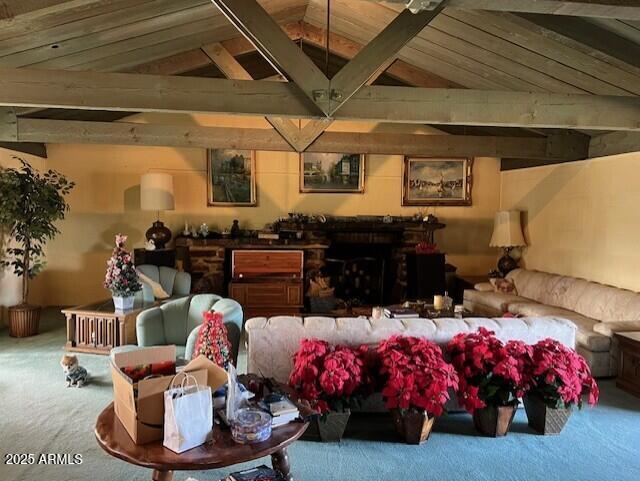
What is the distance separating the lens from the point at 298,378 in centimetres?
277

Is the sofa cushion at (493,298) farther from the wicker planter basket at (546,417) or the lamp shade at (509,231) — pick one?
the wicker planter basket at (546,417)

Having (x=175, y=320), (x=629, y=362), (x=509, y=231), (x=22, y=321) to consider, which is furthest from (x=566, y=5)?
(x=22, y=321)

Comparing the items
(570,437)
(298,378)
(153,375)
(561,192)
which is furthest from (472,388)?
(561,192)

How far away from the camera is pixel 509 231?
261 inches

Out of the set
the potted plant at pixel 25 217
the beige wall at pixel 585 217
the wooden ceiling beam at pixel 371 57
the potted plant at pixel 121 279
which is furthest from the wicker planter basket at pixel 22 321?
the beige wall at pixel 585 217

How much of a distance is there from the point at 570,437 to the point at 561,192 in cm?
394

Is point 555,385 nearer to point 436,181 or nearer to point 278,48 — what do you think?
point 278,48

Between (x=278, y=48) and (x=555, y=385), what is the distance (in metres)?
3.05

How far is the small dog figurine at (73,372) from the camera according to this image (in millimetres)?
3651

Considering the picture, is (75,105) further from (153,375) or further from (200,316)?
(153,375)

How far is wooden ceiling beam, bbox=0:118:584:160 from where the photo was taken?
17.1 feet

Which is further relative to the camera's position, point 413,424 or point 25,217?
point 25,217

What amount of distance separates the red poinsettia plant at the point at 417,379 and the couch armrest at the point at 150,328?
188 centimetres

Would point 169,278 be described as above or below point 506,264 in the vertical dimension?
below
